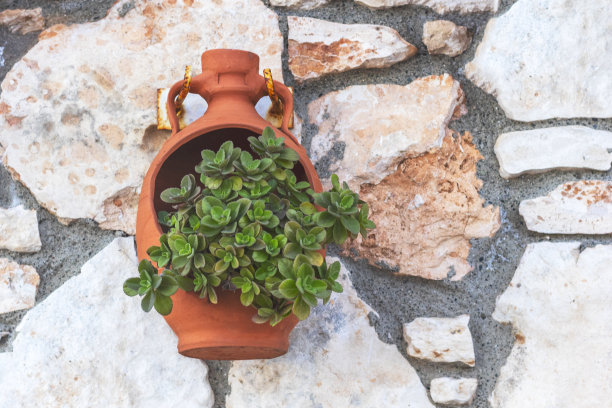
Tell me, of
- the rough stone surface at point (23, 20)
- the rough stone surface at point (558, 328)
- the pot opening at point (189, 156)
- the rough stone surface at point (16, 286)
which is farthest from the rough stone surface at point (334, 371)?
the rough stone surface at point (23, 20)

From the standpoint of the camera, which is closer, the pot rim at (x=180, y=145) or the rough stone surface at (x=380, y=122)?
the pot rim at (x=180, y=145)

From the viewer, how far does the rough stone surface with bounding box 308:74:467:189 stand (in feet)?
4.40

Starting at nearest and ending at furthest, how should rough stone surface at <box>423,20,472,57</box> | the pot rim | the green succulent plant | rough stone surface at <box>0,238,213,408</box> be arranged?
the green succulent plant → the pot rim → rough stone surface at <box>0,238,213,408</box> → rough stone surface at <box>423,20,472,57</box>

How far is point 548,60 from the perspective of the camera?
135cm

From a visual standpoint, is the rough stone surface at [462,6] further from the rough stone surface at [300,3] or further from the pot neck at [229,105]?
the pot neck at [229,105]

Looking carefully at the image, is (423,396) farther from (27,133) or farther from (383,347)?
(27,133)

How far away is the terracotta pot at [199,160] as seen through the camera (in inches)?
43.0

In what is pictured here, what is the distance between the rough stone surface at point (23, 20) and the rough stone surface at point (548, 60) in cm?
83

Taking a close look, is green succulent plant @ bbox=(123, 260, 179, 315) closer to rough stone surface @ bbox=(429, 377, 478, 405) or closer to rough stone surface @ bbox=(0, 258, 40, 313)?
rough stone surface @ bbox=(0, 258, 40, 313)

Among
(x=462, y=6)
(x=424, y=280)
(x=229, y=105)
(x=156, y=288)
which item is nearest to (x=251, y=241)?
(x=156, y=288)

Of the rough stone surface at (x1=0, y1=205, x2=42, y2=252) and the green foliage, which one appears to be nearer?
the green foliage

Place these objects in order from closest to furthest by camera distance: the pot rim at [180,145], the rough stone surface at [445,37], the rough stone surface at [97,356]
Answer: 1. the pot rim at [180,145]
2. the rough stone surface at [97,356]
3. the rough stone surface at [445,37]

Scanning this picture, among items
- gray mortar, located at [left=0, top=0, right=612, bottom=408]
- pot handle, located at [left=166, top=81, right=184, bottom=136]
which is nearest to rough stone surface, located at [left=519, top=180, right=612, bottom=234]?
gray mortar, located at [left=0, top=0, right=612, bottom=408]

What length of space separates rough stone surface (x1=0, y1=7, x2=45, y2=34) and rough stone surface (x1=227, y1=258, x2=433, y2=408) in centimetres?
75
